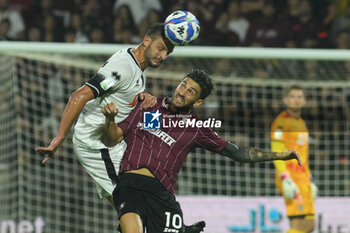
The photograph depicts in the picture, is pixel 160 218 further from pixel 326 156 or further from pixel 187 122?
pixel 326 156

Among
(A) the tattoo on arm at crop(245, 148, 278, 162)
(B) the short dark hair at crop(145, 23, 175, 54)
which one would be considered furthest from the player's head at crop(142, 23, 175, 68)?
(A) the tattoo on arm at crop(245, 148, 278, 162)

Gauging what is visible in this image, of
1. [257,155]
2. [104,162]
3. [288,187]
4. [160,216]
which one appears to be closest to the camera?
[160,216]

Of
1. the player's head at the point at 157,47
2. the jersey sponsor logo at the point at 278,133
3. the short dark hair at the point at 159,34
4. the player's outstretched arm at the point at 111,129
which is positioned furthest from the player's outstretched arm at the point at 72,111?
the jersey sponsor logo at the point at 278,133

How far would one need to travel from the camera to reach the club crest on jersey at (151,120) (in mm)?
5656

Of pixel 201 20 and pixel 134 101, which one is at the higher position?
pixel 201 20

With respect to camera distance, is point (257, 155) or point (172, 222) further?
point (257, 155)

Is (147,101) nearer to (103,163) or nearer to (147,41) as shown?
(147,41)

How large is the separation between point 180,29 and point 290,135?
8.37ft

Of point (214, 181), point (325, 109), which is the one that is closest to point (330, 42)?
point (325, 109)

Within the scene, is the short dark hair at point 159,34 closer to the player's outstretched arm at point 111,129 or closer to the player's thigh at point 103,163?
the player's outstretched arm at point 111,129

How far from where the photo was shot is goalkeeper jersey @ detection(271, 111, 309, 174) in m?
7.90

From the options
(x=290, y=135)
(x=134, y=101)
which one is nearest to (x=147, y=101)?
(x=134, y=101)

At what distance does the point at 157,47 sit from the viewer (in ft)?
18.9

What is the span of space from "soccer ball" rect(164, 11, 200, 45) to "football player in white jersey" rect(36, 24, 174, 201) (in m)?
0.07
